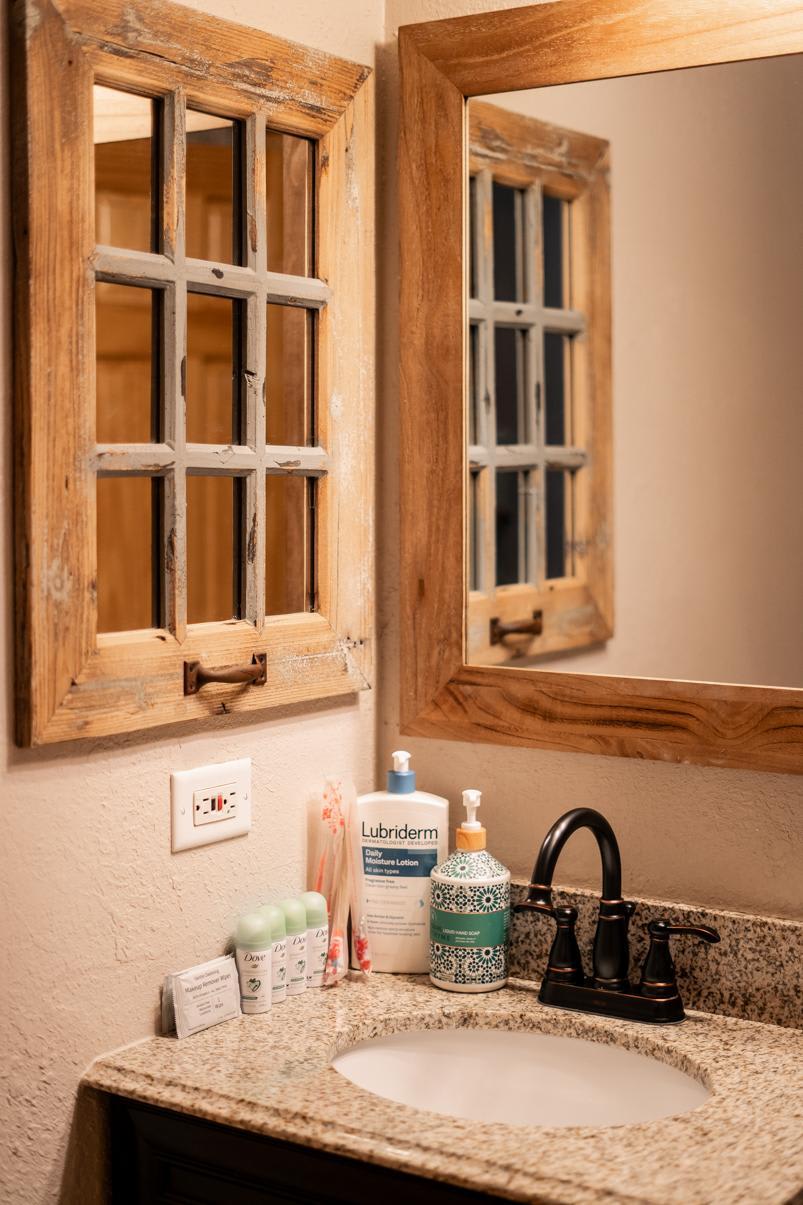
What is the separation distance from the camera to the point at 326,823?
1.56m

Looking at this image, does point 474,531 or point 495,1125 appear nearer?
point 495,1125

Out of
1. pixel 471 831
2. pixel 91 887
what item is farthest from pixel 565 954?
pixel 91 887

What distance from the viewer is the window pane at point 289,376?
1.52m

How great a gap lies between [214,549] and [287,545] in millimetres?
81

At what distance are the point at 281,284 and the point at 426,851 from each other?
0.63m

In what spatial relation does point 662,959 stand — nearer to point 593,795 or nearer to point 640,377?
point 593,795

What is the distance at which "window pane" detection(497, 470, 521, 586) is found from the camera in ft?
5.19

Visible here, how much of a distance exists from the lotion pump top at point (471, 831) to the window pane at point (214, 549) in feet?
1.04

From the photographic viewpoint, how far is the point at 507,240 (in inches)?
61.7

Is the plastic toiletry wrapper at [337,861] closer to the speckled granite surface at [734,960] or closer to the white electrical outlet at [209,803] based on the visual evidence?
the white electrical outlet at [209,803]

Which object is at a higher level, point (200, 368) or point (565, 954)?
point (200, 368)

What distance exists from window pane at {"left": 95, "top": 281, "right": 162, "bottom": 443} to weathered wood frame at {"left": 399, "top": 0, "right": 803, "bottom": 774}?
326 millimetres

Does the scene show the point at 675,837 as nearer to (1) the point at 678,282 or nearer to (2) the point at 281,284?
(1) the point at 678,282

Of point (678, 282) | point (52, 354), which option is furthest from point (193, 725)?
point (678, 282)
